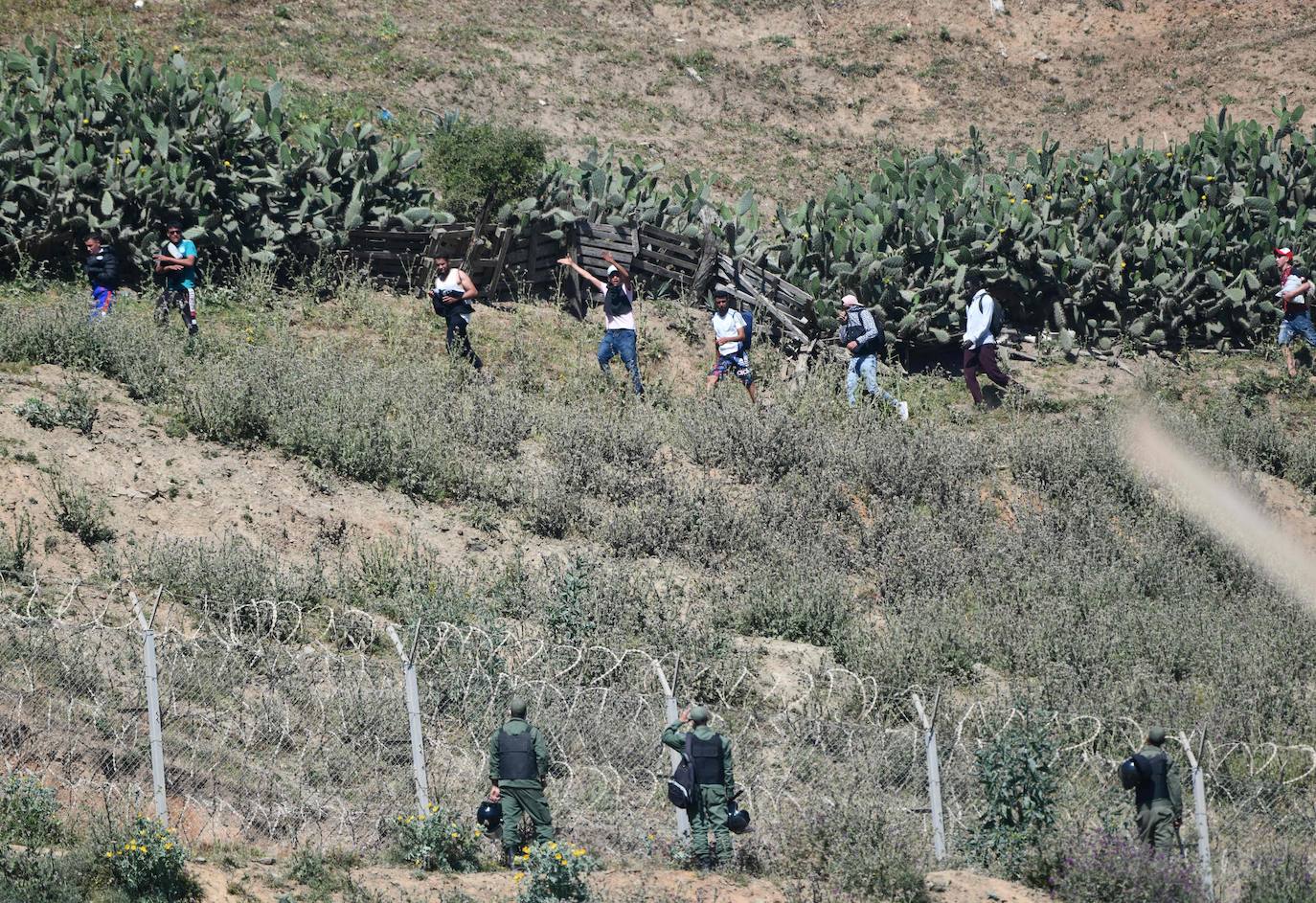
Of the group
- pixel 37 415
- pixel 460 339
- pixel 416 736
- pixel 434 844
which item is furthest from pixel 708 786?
pixel 460 339

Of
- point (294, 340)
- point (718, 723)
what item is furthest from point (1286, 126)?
point (718, 723)

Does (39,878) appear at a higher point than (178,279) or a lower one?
lower

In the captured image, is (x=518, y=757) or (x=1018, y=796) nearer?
(x=518, y=757)

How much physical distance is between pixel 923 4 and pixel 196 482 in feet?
68.2

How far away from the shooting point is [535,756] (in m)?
8.84

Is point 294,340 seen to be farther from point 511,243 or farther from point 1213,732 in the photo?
point 1213,732

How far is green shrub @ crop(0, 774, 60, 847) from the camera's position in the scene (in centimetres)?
841

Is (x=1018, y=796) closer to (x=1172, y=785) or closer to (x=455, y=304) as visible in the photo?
(x=1172, y=785)

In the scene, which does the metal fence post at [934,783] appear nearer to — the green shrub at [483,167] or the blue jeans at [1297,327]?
the green shrub at [483,167]

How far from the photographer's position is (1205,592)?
13.7m

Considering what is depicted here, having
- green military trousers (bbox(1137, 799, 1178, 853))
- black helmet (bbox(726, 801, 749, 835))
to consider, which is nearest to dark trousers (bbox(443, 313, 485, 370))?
black helmet (bbox(726, 801, 749, 835))

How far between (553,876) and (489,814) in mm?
942

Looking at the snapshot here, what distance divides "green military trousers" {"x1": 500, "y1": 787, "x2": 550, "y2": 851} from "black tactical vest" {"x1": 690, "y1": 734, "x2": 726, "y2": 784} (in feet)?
2.81

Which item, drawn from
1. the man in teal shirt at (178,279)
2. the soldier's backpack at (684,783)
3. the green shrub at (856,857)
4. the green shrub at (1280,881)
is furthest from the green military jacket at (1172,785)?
the man in teal shirt at (178,279)
